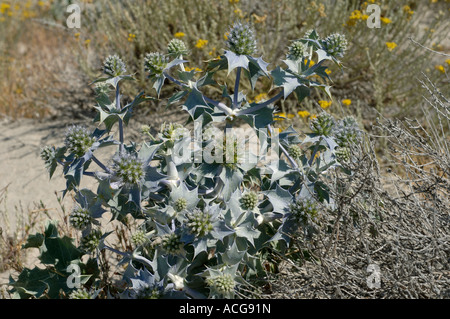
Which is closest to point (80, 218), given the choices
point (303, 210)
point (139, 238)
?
point (139, 238)

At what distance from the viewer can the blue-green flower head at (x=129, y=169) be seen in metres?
2.05

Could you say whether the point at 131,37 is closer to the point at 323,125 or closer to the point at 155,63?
the point at 155,63

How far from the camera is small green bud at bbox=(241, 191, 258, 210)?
2143mm

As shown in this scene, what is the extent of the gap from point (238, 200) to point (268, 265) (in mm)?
757

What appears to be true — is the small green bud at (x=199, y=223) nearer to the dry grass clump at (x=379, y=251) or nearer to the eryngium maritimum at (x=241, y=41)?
the dry grass clump at (x=379, y=251)

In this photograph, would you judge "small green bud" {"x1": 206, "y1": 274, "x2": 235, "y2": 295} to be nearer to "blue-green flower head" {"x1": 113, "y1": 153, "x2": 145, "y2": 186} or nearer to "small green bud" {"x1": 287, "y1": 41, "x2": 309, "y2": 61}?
"blue-green flower head" {"x1": 113, "y1": 153, "x2": 145, "y2": 186}

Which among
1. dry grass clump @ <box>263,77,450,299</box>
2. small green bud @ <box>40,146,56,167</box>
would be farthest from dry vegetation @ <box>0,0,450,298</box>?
small green bud @ <box>40,146,56,167</box>

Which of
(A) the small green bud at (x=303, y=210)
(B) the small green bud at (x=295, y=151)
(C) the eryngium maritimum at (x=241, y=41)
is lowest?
(A) the small green bud at (x=303, y=210)

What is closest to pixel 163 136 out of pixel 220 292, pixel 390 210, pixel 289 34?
pixel 220 292

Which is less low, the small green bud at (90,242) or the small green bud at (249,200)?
the small green bud at (249,200)

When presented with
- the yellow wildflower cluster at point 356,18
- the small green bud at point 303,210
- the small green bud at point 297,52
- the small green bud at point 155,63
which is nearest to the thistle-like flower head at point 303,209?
the small green bud at point 303,210

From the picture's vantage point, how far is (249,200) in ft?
7.06

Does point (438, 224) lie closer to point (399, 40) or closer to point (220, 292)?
point (220, 292)
